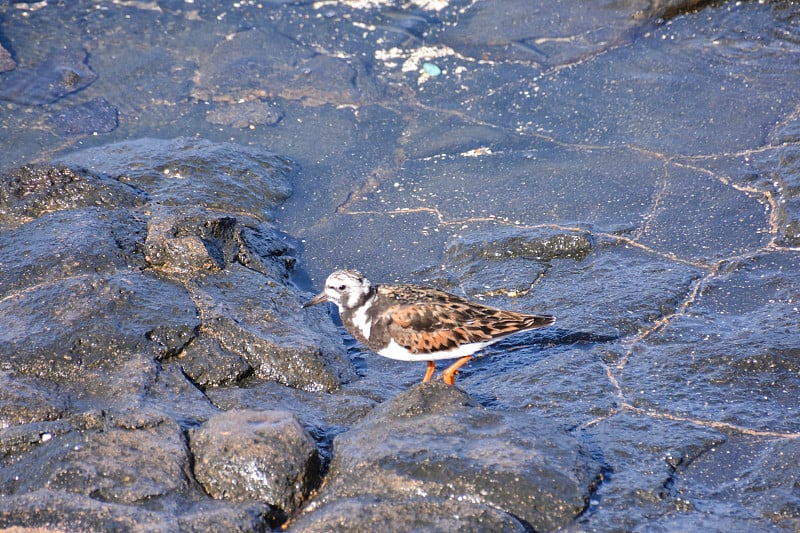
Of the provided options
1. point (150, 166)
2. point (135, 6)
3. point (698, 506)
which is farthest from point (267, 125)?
point (698, 506)

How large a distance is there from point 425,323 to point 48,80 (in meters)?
6.76

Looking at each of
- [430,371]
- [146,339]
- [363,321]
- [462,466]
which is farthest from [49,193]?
[462,466]

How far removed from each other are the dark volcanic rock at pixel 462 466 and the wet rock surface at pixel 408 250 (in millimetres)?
15

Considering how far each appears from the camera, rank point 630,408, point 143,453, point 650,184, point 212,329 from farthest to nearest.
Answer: point 650,184 → point 212,329 → point 630,408 → point 143,453

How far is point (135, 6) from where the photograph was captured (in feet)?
35.8

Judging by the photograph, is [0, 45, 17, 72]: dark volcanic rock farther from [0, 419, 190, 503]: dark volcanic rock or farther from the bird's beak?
[0, 419, 190, 503]: dark volcanic rock

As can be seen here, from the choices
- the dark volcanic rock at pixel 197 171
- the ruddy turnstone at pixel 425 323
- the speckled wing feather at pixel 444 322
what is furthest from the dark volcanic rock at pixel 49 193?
the speckled wing feather at pixel 444 322

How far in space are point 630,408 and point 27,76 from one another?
8267 millimetres

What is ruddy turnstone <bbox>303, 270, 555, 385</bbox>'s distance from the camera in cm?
521

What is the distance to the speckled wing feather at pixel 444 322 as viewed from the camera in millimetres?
5203

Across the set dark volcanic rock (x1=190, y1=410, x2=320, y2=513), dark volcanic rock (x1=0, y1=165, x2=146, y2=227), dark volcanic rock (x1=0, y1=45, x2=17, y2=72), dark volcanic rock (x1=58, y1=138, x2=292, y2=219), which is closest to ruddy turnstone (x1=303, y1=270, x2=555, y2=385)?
dark volcanic rock (x1=190, y1=410, x2=320, y2=513)

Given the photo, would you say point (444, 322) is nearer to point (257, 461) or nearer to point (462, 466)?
point (462, 466)

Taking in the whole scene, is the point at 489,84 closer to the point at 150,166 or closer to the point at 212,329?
the point at 150,166

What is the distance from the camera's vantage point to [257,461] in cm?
384
